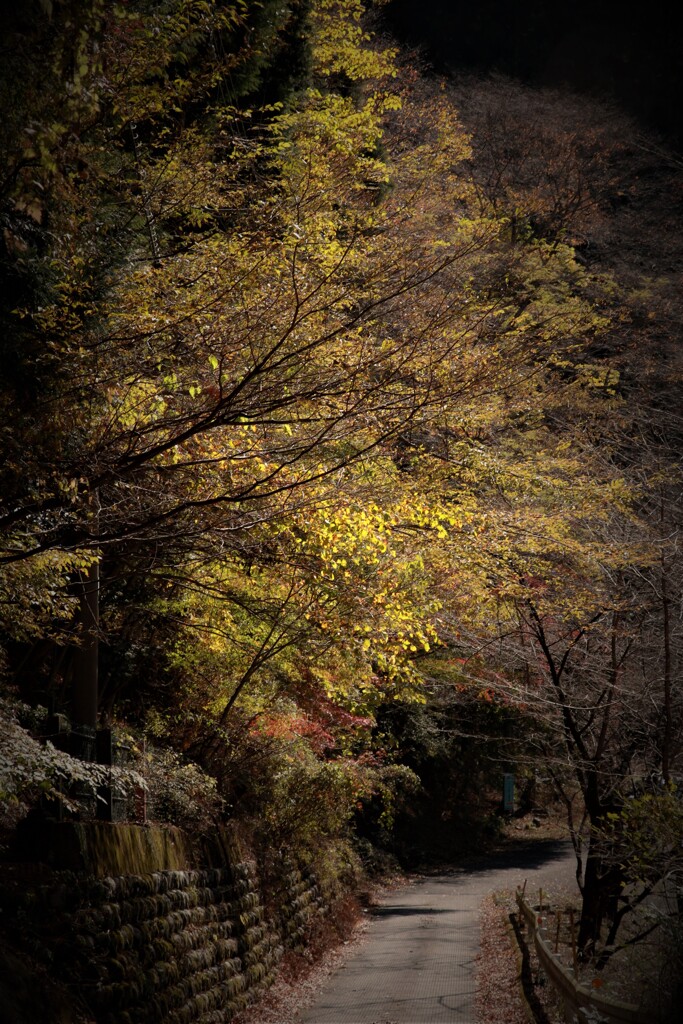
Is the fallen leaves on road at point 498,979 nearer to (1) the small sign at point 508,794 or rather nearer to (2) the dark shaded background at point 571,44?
(1) the small sign at point 508,794

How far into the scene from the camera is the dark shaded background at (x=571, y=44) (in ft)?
120

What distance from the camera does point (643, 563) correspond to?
394 inches

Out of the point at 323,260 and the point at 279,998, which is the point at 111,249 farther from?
the point at 279,998

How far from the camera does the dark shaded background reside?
3659 centimetres

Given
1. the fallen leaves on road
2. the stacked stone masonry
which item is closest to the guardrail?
the fallen leaves on road

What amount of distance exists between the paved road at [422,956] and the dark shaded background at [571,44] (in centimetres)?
2940

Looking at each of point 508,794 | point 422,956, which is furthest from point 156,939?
point 508,794

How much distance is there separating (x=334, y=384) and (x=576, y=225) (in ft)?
88.8

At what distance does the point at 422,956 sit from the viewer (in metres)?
13.9

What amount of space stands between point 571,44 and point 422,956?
41.4 m

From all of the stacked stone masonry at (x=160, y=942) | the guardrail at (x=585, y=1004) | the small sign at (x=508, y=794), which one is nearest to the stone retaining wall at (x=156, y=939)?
the stacked stone masonry at (x=160, y=942)

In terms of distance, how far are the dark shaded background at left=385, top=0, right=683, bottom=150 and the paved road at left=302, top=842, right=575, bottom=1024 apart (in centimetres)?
2940

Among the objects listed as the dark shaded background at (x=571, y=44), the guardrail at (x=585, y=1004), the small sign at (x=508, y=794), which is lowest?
the small sign at (x=508, y=794)

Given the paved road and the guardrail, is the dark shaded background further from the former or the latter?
the guardrail
